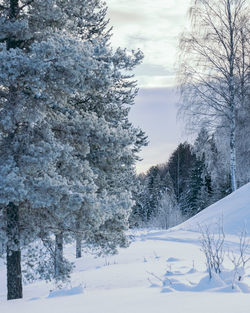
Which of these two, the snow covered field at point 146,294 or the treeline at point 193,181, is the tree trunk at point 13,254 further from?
the treeline at point 193,181

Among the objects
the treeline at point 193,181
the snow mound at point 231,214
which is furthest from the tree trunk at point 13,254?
the treeline at point 193,181

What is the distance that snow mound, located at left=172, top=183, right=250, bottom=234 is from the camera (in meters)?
11.7

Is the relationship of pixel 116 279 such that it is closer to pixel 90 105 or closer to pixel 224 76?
pixel 90 105

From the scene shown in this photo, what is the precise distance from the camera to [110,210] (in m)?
6.42

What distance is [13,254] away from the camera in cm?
655

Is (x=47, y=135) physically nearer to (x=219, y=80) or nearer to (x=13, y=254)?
(x=13, y=254)

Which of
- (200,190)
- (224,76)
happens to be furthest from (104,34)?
(200,190)

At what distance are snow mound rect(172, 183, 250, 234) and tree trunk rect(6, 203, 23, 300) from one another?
6.51m

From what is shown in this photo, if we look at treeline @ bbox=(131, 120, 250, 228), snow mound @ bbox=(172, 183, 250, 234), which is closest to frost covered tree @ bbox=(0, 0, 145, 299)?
snow mound @ bbox=(172, 183, 250, 234)

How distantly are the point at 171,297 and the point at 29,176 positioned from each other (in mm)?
3003

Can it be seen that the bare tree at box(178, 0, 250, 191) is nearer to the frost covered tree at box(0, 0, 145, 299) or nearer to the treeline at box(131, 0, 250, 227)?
the treeline at box(131, 0, 250, 227)

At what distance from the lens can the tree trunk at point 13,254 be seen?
6.27 m

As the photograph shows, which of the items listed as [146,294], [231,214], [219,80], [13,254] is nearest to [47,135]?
[13,254]

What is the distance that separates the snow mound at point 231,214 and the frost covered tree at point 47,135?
16.8ft
